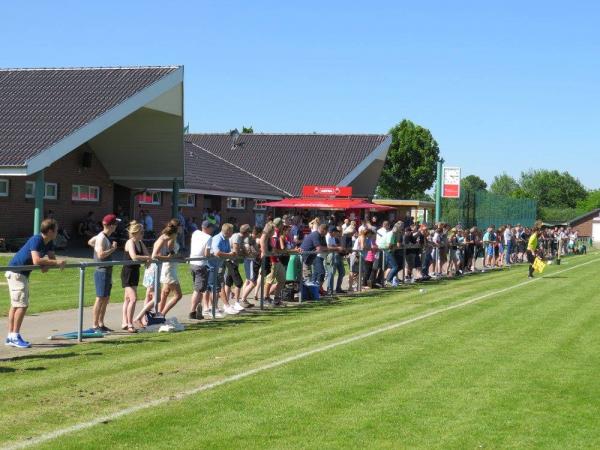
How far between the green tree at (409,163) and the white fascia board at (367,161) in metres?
30.2

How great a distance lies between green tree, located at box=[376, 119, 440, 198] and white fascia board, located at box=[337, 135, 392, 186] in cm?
3019

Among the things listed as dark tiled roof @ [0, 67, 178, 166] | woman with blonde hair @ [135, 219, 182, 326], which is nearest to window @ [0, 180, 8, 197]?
dark tiled roof @ [0, 67, 178, 166]

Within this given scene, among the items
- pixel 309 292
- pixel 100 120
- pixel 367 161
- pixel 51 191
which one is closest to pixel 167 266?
pixel 309 292

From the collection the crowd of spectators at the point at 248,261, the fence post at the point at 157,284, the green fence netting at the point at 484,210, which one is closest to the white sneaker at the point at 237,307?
the crowd of spectators at the point at 248,261

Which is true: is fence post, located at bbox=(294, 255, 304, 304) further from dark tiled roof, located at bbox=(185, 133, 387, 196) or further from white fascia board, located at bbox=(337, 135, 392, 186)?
dark tiled roof, located at bbox=(185, 133, 387, 196)

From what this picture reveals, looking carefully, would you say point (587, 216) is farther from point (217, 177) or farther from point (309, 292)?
point (309, 292)

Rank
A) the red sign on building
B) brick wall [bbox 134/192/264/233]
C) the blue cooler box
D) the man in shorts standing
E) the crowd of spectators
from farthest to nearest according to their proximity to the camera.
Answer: the red sign on building → brick wall [bbox 134/192/264/233] → the blue cooler box → the man in shorts standing → the crowd of spectators

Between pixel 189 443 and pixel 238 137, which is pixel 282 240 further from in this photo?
pixel 238 137

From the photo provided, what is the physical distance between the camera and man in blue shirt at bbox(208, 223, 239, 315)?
17.1m

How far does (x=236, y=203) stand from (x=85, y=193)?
44.0 feet

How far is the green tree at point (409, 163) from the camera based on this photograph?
8888 cm

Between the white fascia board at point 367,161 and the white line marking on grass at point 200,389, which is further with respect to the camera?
A: the white fascia board at point 367,161

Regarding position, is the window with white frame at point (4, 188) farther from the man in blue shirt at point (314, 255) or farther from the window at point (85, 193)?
the man in blue shirt at point (314, 255)

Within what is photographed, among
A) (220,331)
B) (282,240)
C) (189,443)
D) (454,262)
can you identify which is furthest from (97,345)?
(454,262)
